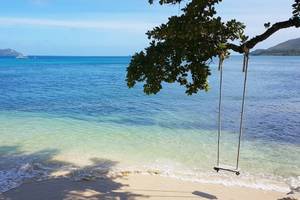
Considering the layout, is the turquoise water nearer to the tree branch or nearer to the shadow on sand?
the shadow on sand

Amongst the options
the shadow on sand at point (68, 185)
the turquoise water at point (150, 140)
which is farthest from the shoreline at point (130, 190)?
the turquoise water at point (150, 140)

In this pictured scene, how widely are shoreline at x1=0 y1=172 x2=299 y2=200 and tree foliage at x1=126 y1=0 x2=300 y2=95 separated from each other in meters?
3.09

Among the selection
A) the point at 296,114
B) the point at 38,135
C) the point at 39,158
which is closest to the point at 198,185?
the point at 39,158

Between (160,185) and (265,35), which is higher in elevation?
(265,35)

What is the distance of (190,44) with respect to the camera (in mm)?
8500

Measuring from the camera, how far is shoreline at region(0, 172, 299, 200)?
1035 centimetres

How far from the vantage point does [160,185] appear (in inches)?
445

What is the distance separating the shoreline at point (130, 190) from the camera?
10.4 metres

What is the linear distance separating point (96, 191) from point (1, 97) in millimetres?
23896

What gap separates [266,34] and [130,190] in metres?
5.20

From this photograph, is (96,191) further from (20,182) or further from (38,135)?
(38,135)

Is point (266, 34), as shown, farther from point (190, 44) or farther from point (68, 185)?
point (68, 185)

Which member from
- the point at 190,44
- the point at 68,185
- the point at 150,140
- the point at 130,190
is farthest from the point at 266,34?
the point at 150,140

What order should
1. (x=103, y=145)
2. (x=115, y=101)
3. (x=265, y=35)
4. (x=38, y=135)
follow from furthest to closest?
(x=115, y=101) → (x=38, y=135) → (x=103, y=145) → (x=265, y=35)
